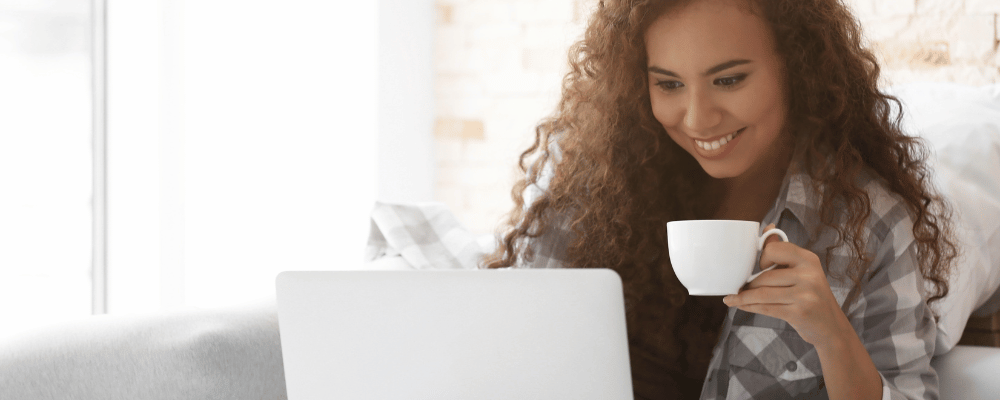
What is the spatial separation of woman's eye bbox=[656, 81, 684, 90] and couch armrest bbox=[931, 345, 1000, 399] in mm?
518

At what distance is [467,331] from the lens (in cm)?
71

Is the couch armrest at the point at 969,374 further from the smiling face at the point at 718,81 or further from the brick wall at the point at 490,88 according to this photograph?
the brick wall at the point at 490,88

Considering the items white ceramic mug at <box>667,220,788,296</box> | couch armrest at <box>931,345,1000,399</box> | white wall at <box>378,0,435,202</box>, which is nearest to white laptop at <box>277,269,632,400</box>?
white ceramic mug at <box>667,220,788,296</box>

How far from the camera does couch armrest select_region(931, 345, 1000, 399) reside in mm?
1030

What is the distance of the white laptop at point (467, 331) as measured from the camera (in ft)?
2.28

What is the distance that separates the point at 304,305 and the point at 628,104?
2.18 feet

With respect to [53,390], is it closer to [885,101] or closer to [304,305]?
[304,305]

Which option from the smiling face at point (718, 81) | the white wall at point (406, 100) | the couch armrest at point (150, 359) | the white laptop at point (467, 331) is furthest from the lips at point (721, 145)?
the white wall at point (406, 100)

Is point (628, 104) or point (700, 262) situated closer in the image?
point (700, 262)


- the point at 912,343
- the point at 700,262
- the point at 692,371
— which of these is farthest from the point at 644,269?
the point at 700,262

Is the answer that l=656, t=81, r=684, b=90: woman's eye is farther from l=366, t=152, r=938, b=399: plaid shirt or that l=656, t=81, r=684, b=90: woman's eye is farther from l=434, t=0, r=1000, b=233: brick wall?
l=434, t=0, r=1000, b=233: brick wall

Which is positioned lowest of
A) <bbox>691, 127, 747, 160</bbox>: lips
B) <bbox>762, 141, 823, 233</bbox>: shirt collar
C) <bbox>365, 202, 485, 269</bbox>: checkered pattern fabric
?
<bbox>365, 202, 485, 269</bbox>: checkered pattern fabric

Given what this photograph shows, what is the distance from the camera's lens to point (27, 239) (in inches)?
68.0

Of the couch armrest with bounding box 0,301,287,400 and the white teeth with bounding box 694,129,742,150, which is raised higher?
the white teeth with bounding box 694,129,742,150
